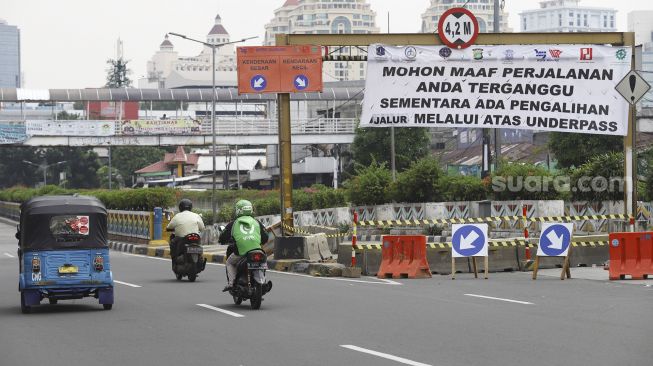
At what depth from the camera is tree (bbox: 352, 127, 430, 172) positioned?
267ft

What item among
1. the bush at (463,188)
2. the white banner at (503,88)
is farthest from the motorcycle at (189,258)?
the bush at (463,188)

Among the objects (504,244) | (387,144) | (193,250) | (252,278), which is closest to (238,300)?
(252,278)

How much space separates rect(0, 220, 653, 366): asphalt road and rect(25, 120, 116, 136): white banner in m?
64.0

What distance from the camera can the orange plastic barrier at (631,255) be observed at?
21.5m

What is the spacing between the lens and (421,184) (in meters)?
44.4

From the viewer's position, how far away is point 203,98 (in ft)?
310

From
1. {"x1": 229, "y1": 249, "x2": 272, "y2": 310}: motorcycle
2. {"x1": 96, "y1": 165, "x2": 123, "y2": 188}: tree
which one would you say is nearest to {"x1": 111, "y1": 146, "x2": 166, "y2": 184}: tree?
{"x1": 96, "y1": 165, "x2": 123, "y2": 188}: tree

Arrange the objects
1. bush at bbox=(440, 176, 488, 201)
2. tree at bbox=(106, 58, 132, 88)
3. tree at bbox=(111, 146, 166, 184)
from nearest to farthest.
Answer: bush at bbox=(440, 176, 488, 201) → tree at bbox=(111, 146, 166, 184) → tree at bbox=(106, 58, 132, 88)

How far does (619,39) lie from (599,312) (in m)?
14.2

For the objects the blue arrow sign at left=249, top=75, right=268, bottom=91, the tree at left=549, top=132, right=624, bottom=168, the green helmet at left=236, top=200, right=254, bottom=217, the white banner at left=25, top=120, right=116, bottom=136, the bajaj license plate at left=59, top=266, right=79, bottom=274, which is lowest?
the bajaj license plate at left=59, top=266, right=79, bottom=274

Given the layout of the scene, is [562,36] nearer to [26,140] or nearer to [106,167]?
[26,140]

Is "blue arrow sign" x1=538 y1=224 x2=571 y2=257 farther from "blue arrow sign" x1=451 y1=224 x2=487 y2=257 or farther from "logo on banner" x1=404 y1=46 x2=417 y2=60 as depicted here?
"logo on banner" x1=404 y1=46 x2=417 y2=60

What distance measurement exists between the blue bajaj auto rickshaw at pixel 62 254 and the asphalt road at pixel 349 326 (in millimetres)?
341

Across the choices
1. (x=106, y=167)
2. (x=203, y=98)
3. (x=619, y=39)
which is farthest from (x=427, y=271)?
(x=106, y=167)
